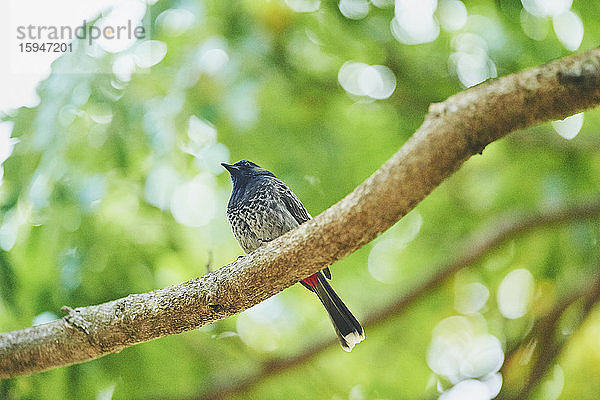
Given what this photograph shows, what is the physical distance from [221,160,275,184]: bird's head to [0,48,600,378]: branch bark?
164 centimetres

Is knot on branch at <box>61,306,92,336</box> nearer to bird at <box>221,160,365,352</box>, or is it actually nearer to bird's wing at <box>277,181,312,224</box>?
bird at <box>221,160,365,352</box>

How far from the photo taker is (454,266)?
4.34m

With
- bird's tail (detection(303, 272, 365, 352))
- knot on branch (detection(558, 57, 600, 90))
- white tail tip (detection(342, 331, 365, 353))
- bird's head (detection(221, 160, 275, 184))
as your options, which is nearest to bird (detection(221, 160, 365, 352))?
bird's head (detection(221, 160, 275, 184))

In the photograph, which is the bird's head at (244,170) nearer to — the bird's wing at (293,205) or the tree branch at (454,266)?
the bird's wing at (293,205)

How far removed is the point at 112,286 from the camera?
4301 mm

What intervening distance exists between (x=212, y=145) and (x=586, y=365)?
3.01m

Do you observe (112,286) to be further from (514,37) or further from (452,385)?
(514,37)

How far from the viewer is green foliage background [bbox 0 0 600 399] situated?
417cm

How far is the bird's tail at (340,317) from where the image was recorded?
12.4 ft

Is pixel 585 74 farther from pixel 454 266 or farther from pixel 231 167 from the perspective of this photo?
pixel 231 167

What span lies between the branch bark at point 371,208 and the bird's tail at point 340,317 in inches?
43.0

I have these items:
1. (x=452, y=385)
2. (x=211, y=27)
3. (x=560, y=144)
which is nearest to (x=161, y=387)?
(x=452, y=385)

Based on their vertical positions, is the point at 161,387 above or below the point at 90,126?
below

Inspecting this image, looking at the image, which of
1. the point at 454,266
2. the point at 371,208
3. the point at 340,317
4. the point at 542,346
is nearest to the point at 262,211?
the point at 340,317
